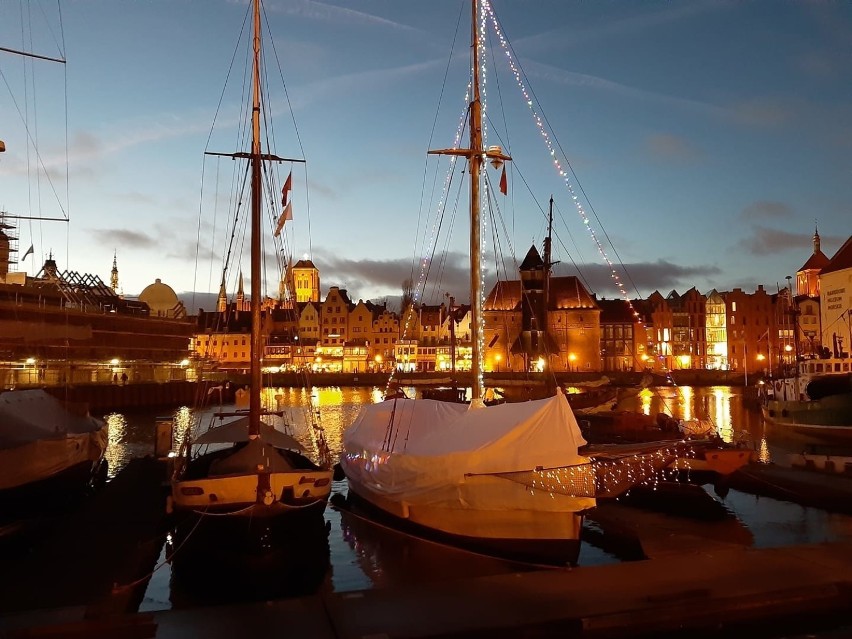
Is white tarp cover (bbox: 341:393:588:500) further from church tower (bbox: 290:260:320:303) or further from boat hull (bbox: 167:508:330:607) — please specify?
church tower (bbox: 290:260:320:303)

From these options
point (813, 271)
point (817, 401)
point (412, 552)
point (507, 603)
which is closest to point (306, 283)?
point (813, 271)

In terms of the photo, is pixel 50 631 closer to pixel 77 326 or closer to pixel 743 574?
pixel 743 574

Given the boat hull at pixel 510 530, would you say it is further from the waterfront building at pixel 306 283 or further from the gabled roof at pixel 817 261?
the waterfront building at pixel 306 283

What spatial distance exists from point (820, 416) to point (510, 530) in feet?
120

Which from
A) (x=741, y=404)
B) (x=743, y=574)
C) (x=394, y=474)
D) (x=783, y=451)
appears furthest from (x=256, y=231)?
(x=741, y=404)

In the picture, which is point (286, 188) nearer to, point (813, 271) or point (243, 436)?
point (243, 436)

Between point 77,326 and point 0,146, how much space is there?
61049mm

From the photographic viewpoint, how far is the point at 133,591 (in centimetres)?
1248

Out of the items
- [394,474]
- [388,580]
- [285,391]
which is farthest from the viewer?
[285,391]

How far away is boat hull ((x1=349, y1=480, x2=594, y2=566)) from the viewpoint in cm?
1462

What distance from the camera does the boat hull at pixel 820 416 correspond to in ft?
138

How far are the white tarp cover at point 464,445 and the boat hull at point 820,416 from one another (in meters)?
32.5

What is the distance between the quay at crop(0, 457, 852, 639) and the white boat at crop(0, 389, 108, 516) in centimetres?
481

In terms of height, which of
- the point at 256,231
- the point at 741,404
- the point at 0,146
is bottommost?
the point at 741,404
